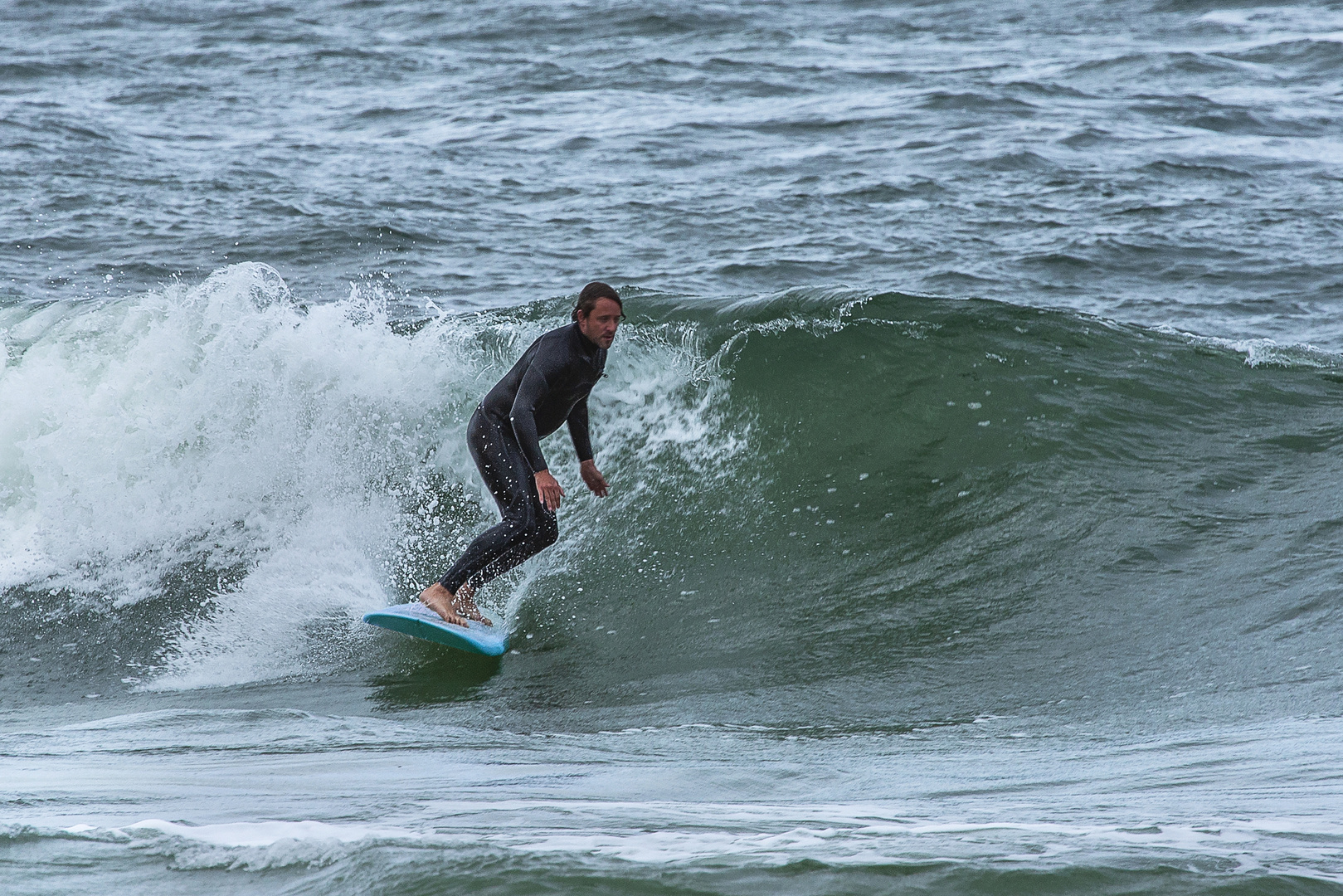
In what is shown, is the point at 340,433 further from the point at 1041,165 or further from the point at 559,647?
the point at 1041,165

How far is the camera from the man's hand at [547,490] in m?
5.68

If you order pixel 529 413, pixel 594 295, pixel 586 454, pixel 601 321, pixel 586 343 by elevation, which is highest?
pixel 594 295

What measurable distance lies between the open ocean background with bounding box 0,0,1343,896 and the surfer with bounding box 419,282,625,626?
46 centimetres

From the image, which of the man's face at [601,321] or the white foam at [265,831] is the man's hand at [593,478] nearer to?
the man's face at [601,321]

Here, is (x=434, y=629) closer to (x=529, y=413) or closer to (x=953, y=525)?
(x=529, y=413)

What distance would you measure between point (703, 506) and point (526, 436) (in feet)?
6.39

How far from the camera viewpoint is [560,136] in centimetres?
1741

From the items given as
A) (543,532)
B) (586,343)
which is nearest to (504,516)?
(543,532)

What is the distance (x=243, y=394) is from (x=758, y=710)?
4424 mm

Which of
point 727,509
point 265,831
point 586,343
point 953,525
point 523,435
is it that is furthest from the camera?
point 727,509

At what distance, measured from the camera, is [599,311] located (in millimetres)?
5762

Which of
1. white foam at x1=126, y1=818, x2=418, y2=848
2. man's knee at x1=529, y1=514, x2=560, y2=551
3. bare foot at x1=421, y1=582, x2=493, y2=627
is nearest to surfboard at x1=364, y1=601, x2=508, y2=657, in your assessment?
bare foot at x1=421, y1=582, x2=493, y2=627

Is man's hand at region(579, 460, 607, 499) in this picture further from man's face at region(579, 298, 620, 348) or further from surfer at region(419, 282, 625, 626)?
man's face at region(579, 298, 620, 348)

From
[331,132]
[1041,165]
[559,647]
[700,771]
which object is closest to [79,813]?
[700,771]
